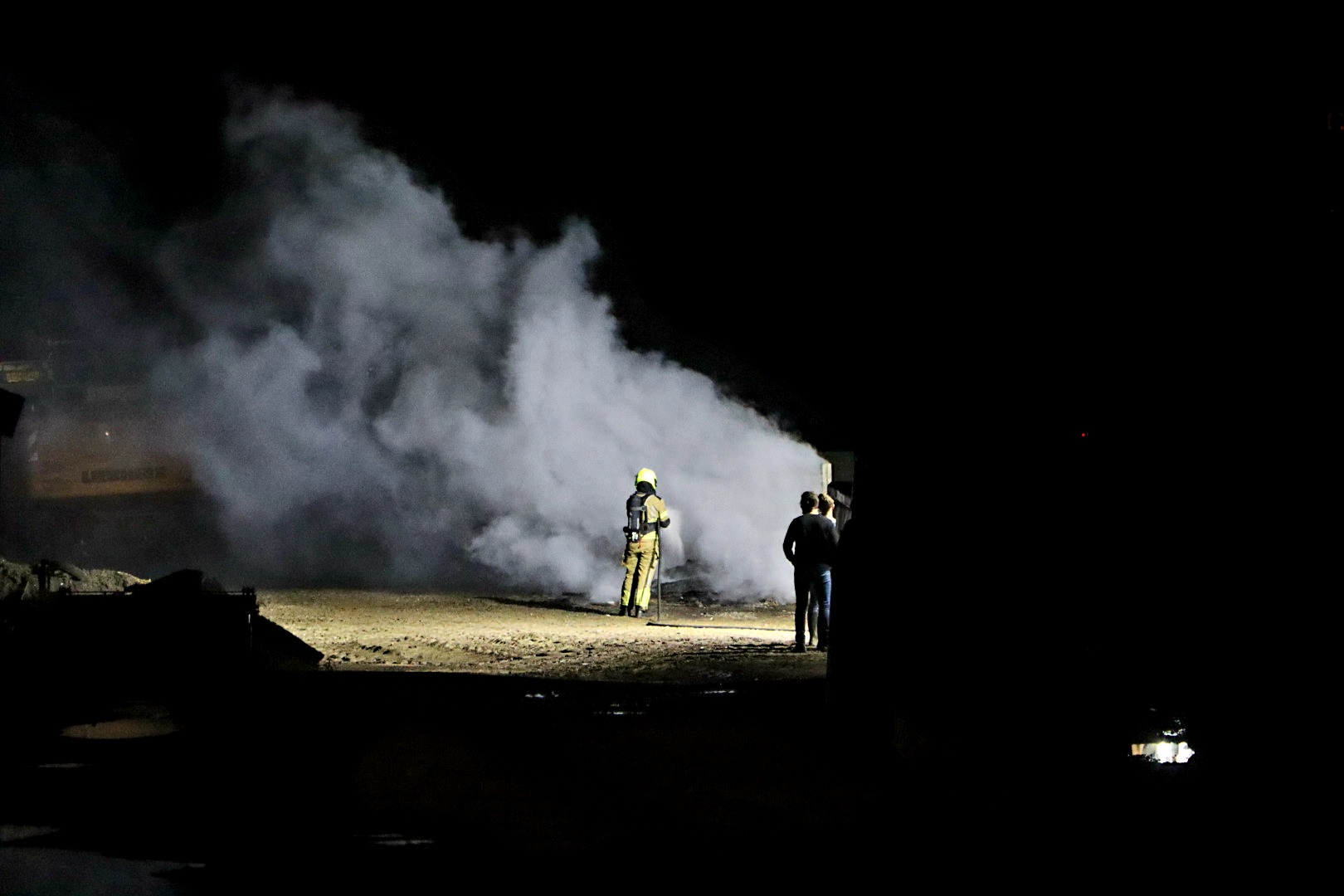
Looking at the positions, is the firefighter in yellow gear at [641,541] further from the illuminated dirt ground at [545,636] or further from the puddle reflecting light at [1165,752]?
the puddle reflecting light at [1165,752]

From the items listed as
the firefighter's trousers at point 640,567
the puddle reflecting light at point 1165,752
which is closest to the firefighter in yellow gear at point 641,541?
the firefighter's trousers at point 640,567

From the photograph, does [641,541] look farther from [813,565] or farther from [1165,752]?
[1165,752]

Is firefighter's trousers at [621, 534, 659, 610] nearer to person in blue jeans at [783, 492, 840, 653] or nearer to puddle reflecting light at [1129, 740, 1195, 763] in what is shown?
person in blue jeans at [783, 492, 840, 653]

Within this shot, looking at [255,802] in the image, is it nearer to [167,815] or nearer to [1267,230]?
[167,815]

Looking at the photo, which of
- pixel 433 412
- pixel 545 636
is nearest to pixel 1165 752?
pixel 545 636

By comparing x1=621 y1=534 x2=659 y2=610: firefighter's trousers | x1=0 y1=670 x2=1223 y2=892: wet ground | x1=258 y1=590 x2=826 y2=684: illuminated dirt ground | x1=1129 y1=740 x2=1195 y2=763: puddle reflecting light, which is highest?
x1=621 y1=534 x2=659 y2=610: firefighter's trousers

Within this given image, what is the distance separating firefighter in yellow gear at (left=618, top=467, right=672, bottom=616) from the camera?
17234 mm

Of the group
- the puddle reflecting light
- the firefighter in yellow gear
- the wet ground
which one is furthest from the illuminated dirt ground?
the puddle reflecting light

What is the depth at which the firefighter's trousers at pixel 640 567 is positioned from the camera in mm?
17250

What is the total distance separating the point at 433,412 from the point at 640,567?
32.6ft

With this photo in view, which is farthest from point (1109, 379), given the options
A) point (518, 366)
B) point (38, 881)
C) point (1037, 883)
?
point (518, 366)

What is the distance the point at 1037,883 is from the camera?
4562 millimetres

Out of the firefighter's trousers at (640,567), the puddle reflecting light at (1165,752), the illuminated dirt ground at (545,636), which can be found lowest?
the puddle reflecting light at (1165,752)

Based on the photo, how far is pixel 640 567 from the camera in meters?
17.4
